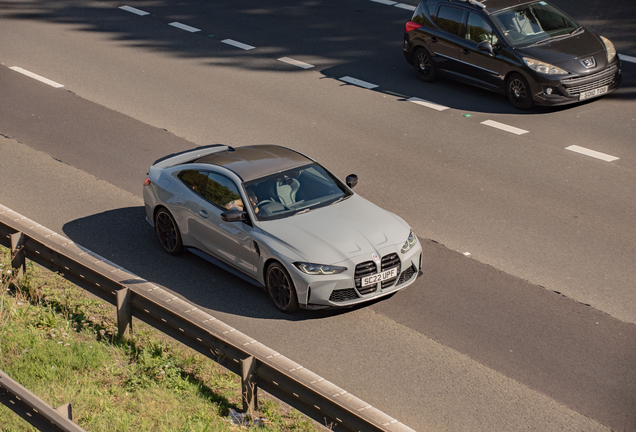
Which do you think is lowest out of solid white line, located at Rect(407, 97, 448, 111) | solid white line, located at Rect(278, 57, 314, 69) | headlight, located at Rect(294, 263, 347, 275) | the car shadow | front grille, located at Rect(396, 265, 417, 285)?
the car shadow

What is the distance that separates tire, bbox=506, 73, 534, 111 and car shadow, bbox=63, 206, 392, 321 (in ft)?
24.6

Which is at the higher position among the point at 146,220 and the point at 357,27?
the point at 357,27

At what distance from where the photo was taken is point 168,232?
10.2m

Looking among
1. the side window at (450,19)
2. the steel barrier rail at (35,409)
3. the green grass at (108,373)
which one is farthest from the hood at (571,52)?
Result: the steel barrier rail at (35,409)

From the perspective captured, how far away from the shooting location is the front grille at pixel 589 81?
46.5 feet

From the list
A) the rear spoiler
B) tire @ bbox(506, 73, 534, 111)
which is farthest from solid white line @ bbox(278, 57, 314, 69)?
the rear spoiler

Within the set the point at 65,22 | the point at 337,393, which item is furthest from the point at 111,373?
the point at 65,22

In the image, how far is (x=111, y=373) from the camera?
7453mm

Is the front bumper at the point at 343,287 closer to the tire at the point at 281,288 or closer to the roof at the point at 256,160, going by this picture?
the tire at the point at 281,288

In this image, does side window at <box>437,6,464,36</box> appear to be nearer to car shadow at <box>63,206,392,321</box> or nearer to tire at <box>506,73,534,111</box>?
tire at <box>506,73,534,111</box>

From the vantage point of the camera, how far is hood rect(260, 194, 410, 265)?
846cm

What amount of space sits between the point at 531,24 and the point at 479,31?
100 centimetres

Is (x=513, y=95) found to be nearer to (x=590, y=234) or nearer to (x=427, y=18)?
(x=427, y=18)

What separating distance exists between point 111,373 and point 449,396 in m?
3.23
